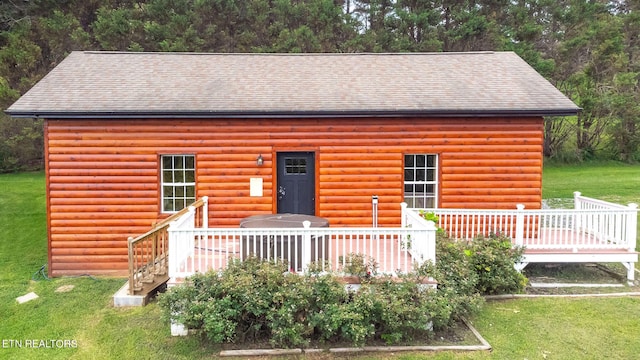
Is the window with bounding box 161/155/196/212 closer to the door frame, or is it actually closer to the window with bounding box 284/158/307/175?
the door frame

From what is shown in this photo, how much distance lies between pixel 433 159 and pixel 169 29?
17.6 meters

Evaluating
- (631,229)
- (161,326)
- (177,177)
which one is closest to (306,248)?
(161,326)

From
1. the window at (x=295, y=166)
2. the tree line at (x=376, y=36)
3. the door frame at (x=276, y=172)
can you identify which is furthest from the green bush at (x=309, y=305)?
the tree line at (x=376, y=36)

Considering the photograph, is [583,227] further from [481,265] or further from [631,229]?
[481,265]

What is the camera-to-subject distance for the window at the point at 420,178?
9.23 m

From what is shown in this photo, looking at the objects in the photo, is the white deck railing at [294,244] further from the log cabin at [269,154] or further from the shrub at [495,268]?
the log cabin at [269,154]

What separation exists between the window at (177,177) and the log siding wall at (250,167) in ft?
0.70

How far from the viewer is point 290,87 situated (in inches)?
384

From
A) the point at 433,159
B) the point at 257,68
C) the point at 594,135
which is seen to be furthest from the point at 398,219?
the point at 594,135

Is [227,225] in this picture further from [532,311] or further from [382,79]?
[532,311]

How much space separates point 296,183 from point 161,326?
13.5 ft

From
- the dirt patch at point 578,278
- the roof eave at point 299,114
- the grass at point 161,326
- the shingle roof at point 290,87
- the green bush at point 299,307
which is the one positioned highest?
the shingle roof at point 290,87

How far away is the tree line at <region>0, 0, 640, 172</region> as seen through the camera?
Answer: 21156mm

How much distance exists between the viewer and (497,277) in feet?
22.7
